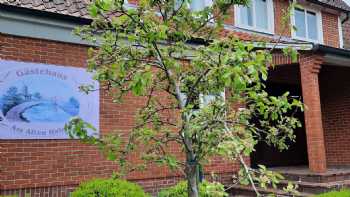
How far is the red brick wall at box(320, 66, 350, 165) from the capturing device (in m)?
11.9

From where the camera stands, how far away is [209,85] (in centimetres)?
341

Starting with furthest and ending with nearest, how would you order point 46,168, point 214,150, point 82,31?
point 46,168 < point 82,31 < point 214,150

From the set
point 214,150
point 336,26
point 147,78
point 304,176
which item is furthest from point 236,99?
point 336,26

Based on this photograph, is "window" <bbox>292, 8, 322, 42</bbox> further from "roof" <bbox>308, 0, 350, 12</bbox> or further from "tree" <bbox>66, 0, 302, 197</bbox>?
"tree" <bbox>66, 0, 302, 197</bbox>

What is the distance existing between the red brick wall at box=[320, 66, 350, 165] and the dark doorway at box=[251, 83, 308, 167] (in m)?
0.97

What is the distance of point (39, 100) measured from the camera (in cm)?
674

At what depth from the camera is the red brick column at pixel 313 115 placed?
27.3ft

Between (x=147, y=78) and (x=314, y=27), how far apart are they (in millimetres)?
11803

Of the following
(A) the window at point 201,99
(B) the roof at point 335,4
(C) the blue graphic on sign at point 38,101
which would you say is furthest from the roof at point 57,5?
(B) the roof at point 335,4

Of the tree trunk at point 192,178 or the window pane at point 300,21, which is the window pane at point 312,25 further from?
the tree trunk at point 192,178

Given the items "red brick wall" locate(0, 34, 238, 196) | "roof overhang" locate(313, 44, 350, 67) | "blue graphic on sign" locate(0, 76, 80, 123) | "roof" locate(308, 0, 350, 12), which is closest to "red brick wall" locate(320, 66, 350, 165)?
"roof overhang" locate(313, 44, 350, 67)

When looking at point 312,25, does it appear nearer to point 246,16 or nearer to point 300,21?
point 300,21

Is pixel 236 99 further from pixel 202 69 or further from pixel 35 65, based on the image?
pixel 35 65

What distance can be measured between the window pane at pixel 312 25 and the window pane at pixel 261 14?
2.07 metres
